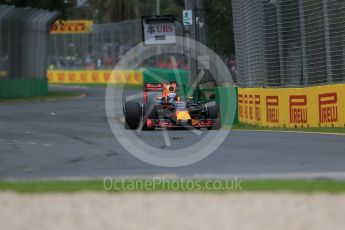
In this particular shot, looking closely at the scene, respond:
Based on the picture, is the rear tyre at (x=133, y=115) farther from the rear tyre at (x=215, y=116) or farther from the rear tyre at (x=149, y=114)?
the rear tyre at (x=215, y=116)

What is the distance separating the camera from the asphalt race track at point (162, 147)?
37.8 feet

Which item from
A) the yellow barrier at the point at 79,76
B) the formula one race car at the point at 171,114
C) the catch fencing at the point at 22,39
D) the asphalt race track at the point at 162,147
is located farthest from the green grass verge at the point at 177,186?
the yellow barrier at the point at 79,76

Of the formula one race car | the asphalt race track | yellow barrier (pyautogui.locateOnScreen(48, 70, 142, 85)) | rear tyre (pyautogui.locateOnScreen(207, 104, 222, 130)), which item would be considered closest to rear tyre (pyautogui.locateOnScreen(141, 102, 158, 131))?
the formula one race car

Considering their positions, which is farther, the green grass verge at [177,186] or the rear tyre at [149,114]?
the rear tyre at [149,114]

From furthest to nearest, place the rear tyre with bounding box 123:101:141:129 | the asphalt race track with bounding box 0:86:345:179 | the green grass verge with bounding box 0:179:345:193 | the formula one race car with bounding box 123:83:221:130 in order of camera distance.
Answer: the rear tyre with bounding box 123:101:141:129 → the formula one race car with bounding box 123:83:221:130 → the asphalt race track with bounding box 0:86:345:179 → the green grass verge with bounding box 0:179:345:193

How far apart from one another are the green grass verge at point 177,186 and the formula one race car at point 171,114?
29.9 feet

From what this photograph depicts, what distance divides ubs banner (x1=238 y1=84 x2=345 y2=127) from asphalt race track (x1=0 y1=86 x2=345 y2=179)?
5.58 ft

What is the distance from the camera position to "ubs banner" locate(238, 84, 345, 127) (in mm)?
18531

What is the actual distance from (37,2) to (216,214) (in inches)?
1488

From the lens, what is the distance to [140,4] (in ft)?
267

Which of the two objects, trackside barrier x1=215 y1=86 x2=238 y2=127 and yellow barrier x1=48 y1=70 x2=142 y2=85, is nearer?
trackside barrier x1=215 y1=86 x2=238 y2=127

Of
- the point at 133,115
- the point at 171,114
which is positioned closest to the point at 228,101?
the point at 171,114

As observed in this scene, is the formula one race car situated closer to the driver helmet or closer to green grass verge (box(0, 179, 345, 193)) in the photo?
the driver helmet

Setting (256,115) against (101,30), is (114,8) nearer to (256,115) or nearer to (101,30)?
(101,30)
